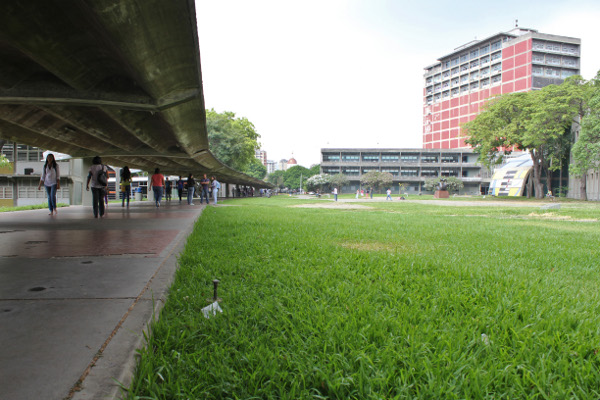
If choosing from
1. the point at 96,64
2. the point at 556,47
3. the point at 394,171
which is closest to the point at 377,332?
the point at 96,64

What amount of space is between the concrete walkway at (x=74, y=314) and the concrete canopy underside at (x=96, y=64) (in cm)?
289

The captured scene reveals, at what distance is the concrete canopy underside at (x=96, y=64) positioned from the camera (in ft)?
14.7

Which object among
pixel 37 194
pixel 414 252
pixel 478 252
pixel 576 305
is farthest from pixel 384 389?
pixel 37 194

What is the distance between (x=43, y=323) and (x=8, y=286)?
48.2 inches

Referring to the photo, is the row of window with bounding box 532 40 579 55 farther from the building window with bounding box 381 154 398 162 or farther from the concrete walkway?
the concrete walkway

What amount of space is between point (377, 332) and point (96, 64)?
Result: 6.62 m

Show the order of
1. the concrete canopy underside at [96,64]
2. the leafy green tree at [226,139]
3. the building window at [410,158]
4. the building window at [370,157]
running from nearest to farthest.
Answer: the concrete canopy underside at [96,64] → the leafy green tree at [226,139] → the building window at [410,158] → the building window at [370,157]

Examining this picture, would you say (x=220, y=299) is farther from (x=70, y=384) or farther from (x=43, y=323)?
(x=70, y=384)

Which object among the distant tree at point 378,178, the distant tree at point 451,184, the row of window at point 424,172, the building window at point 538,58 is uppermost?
the building window at point 538,58

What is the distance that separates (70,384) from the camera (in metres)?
1.58

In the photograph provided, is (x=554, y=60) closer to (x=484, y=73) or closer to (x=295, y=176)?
(x=484, y=73)

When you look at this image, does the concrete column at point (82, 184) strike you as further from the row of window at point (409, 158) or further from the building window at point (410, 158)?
the building window at point (410, 158)

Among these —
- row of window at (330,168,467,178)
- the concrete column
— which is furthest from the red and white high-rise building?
the concrete column

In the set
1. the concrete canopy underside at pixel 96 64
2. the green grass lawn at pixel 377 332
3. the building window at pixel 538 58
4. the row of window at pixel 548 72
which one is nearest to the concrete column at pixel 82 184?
the concrete canopy underside at pixel 96 64
